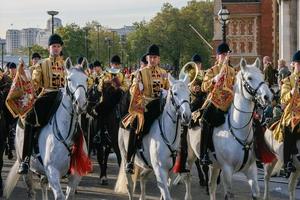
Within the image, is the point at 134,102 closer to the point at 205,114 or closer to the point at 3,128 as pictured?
the point at 205,114

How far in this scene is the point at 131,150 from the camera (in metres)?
13.0

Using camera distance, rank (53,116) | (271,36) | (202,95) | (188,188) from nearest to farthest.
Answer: (53,116) → (188,188) → (202,95) → (271,36)

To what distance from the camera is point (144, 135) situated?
12.7 m

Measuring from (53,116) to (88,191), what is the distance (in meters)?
4.87

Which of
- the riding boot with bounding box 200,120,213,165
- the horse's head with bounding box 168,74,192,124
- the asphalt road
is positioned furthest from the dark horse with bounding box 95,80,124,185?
the horse's head with bounding box 168,74,192,124

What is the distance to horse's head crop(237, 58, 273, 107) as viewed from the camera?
11.4 m

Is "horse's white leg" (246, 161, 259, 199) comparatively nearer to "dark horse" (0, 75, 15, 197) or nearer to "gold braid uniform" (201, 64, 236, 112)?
"gold braid uniform" (201, 64, 236, 112)

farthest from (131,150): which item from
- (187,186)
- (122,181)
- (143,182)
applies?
(187,186)

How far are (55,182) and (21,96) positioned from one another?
203 cm

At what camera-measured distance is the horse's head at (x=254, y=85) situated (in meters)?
11.4

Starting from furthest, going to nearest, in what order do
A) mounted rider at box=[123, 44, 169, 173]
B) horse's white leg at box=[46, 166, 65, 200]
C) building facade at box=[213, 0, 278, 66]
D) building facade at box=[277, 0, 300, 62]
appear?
building facade at box=[213, 0, 278, 66] < building facade at box=[277, 0, 300, 62] < mounted rider at box=[123, 44, 169, 173] < horse's white leg at box=[46, 166, 65, 200]

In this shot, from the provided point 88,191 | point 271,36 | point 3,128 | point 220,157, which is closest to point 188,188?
point 220,157

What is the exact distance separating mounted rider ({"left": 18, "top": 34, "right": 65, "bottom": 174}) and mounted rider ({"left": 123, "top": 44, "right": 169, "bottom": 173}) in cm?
146

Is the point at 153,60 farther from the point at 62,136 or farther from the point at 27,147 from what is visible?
the point at 27,147
